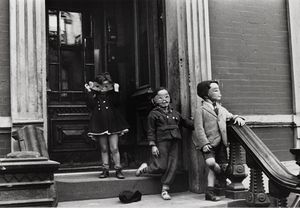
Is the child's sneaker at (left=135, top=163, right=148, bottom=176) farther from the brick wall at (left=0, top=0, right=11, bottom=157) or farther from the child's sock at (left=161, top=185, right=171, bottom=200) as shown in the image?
the brick wall at (left=0, top=0, right=11, bottom=157)

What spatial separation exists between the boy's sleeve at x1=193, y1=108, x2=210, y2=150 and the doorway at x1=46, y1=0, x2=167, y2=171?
1395 millimetres

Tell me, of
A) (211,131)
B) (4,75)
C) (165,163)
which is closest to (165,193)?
(165,163)

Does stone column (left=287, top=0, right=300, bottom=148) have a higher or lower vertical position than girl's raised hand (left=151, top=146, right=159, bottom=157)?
higher

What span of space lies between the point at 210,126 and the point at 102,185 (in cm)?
157

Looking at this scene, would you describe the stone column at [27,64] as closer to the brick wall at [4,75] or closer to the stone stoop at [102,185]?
the brick wall at [4,75]

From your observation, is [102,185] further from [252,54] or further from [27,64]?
[252,54]

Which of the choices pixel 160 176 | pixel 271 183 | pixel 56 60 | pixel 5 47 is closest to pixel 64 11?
pixel 56 60

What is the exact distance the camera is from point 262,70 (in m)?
6.10

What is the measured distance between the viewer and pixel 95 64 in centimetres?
705

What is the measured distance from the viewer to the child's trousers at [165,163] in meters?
5.13

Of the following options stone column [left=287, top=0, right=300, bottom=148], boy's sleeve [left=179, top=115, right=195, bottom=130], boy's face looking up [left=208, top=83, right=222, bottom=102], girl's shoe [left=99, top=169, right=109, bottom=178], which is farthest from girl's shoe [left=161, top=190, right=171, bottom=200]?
stone column [left=287, top=0, right=300, bottom=148]

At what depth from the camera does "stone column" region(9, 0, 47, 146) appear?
4.86 m

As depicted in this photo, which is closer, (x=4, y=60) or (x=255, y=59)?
(x=4, y=60)

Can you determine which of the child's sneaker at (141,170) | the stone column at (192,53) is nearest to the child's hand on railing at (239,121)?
the stone column at (192,53)
